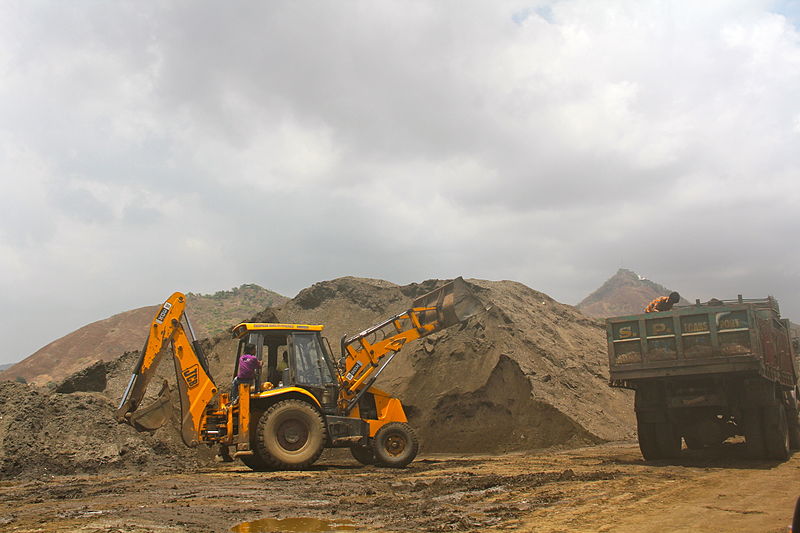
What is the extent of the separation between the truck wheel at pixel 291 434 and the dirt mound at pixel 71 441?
14.3 ft

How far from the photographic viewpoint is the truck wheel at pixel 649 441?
12.6m

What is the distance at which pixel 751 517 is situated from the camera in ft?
22.7

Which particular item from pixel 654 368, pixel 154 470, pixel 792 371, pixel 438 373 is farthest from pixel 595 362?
pixel 154 470

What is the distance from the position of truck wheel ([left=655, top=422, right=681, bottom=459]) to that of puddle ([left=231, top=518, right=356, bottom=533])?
7596mm

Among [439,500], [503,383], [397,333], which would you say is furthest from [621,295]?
[439,500]

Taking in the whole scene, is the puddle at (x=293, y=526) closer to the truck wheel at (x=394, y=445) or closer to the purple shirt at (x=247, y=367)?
the purple shirt at (x=247, y=367)

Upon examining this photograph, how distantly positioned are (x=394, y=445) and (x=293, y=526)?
6.76 m

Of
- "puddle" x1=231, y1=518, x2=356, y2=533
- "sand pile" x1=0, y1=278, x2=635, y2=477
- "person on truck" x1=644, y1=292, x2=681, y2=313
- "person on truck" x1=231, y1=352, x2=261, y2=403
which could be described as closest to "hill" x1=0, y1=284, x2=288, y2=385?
"sand pile" x1=0, y1=278, x2=635, y2=477

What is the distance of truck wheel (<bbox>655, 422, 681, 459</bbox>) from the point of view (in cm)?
1239

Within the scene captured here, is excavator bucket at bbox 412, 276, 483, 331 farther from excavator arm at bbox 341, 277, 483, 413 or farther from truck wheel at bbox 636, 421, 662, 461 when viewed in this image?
truck wheel at bbox 636, 421, 662, 461

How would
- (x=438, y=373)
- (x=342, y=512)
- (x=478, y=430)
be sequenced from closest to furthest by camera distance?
(x=342, y=512)
(x=478, y=430)
(x=438, y=373)

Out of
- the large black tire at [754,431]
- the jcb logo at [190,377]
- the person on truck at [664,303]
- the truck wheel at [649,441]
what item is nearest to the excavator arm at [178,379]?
the jcb logo at [190,377]

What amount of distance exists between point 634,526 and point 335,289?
21266mm

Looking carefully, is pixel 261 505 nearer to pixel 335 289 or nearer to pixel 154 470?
pixel 154 470
